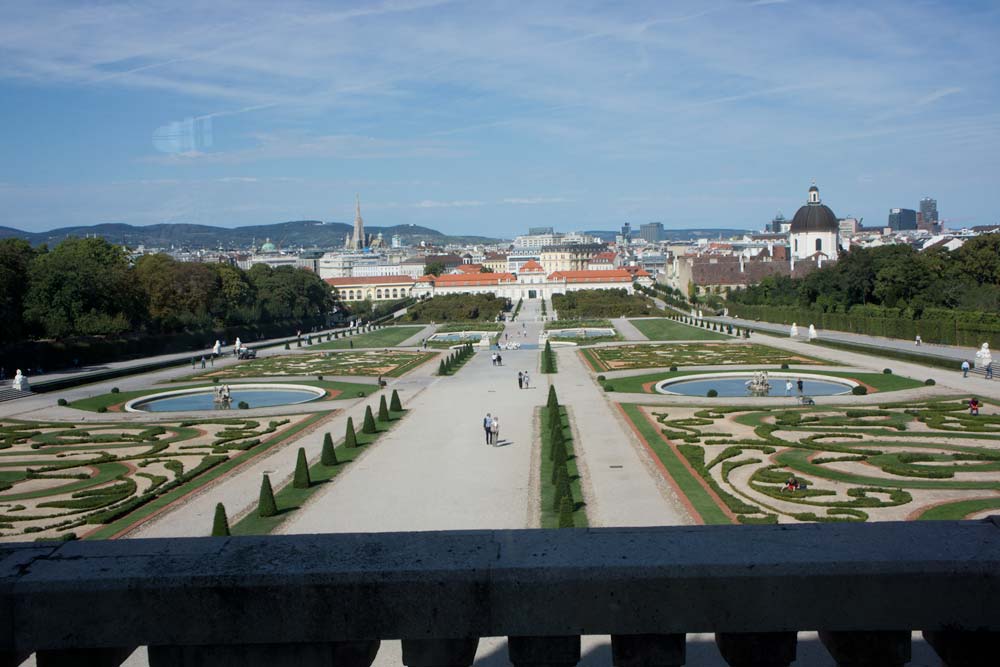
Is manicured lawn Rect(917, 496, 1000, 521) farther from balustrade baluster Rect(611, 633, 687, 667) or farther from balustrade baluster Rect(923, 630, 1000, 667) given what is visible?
balustrade baluster Rect(611, 633, 687, 667)

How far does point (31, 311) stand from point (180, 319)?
14287 mm

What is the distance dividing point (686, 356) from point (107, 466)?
29.6 m

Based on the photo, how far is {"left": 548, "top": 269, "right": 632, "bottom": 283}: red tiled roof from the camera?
394 ft

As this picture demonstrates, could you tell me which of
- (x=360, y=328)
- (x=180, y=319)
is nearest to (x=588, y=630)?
(x=180, y=319)

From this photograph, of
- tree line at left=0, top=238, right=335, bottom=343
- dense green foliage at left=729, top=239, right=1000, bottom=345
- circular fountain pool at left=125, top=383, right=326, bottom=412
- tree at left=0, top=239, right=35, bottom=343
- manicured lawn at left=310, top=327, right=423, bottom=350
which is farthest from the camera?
manicured lawn at left=310, top=327, right=423, bottom=350

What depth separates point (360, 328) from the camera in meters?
75.1

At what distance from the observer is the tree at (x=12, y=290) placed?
4347cm

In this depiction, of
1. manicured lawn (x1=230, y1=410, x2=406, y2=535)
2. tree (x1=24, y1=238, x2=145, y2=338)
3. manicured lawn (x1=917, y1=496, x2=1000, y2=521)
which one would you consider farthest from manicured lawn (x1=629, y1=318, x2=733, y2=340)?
manicured lawn (x1=917, y1=496, x2=1000, y2=521)

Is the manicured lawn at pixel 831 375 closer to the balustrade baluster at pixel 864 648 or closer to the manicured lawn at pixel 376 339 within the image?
the manicured lawn at pixel 376 339

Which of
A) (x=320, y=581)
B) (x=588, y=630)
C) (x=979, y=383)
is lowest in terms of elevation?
(x=979, y=383)

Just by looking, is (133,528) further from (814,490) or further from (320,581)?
(320,581)

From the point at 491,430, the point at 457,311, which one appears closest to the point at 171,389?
the point at 491,430

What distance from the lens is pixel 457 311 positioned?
3339 inches

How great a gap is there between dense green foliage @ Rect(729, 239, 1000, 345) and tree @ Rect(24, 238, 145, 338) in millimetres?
45270
